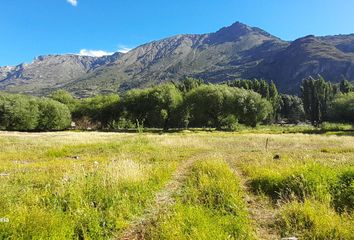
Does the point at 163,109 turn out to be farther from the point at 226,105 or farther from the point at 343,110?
the point at 343,110

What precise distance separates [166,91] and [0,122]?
4589cm

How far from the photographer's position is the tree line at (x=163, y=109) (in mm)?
87125

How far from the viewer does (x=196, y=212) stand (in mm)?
8250

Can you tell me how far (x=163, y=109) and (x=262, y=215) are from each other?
271ft

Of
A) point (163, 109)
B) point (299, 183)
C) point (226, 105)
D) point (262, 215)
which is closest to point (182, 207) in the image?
point (262, 215)

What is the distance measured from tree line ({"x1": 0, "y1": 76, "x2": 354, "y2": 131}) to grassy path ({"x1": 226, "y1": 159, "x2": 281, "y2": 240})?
71.6 m

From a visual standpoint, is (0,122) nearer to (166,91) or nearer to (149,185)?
(166,91)

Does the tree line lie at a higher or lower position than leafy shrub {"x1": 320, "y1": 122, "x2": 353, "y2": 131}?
higher

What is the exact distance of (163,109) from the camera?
9131 cm

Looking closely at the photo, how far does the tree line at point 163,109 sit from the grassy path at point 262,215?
71.6 meters

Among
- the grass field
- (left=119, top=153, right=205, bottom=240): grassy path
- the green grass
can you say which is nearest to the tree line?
(left=119, top=153, right=205, bottom=240): grassy path

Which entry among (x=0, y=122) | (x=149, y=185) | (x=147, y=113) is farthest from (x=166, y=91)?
(x=149, y=185)

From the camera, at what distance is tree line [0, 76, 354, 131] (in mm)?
87125

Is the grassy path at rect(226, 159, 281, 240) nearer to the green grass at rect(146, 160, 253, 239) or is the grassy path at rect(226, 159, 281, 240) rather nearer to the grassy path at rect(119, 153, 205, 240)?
the green grass at rect(146, 160, 253, 239)
